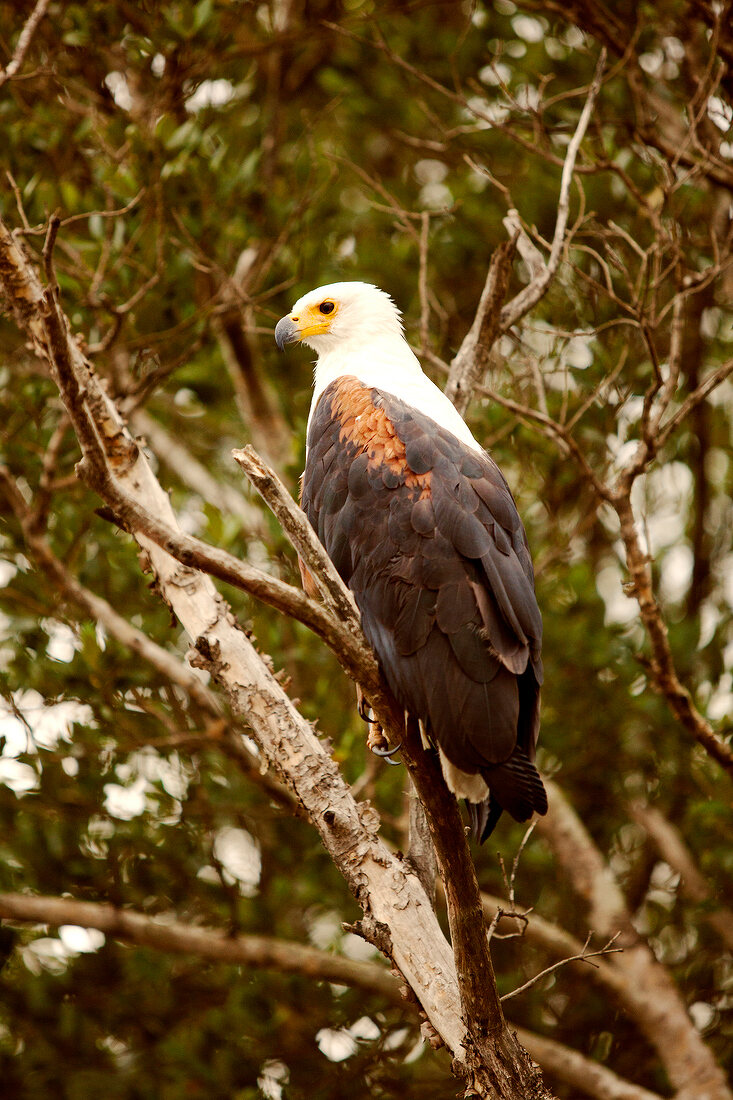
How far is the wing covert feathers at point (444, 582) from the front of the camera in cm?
268

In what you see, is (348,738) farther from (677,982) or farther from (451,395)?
(677,982)

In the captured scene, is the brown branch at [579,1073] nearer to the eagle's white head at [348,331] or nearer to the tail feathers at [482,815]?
the tail feathers at [482,815]

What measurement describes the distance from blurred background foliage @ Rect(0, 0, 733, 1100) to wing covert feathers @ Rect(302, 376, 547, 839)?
3.96ft

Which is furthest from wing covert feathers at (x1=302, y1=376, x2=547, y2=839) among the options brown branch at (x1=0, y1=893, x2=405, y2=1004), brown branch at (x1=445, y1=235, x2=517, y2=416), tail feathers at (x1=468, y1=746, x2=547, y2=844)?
brown branch at (x1=0, y1=893, x2=405, y2=1004)

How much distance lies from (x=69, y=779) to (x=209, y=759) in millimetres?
885

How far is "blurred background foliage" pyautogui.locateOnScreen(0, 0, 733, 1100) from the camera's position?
15.4 feet

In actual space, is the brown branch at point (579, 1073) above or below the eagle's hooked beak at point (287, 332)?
below

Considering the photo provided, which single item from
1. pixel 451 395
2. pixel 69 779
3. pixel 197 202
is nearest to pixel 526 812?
pixel 451 395

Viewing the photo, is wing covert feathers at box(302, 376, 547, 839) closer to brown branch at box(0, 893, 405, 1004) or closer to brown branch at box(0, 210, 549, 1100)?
brown branch at box(0, 210, 549, 1100)

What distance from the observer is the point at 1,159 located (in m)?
4.64

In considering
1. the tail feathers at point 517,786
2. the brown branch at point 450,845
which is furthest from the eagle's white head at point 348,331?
the tail feathers at point 517,786

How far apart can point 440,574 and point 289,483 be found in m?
2.20

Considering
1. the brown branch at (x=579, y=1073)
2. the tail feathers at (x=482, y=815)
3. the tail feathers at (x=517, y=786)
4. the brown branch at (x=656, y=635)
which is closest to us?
the tail feathers at (x=517, y=786)

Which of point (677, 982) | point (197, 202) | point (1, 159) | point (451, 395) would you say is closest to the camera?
point (451, 395)
